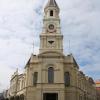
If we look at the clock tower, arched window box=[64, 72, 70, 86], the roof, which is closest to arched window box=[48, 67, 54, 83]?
arched window box=[64, 72, 70, 86]

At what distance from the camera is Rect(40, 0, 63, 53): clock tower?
5594 centimetres

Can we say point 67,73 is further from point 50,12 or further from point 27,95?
point 50,12

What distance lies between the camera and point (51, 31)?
189 ft

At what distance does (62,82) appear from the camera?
5128 centimetres

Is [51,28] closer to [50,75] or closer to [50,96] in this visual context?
[50,75]

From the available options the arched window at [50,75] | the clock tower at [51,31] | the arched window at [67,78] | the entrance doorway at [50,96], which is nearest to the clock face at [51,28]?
the clock tower at [51,31]

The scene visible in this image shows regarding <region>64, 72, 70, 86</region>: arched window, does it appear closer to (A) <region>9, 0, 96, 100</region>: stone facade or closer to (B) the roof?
(A) <region>9, 0, 96, 100</region>: stone facade

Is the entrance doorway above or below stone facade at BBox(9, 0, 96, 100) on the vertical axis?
below

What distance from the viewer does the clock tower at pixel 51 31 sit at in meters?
55.9

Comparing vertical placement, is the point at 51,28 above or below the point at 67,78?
above

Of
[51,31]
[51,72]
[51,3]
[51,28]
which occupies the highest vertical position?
[51,3]

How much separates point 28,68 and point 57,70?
6.77 metres

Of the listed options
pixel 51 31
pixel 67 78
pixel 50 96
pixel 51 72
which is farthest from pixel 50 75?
pixel 51 31

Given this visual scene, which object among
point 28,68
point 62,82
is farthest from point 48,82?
point 28,68
